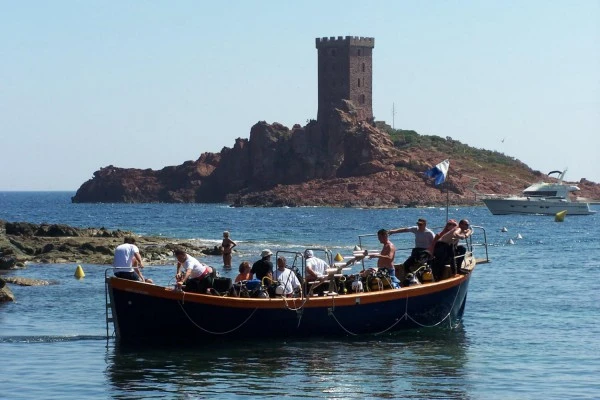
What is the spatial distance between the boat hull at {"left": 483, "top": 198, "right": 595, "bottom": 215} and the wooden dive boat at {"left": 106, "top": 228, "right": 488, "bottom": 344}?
81007mm

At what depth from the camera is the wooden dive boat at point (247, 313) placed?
759 inches

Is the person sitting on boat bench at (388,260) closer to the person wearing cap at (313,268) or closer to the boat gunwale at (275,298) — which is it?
the boat gunwale at (275,298)

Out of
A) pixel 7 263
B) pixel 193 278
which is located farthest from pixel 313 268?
pixel 7 263

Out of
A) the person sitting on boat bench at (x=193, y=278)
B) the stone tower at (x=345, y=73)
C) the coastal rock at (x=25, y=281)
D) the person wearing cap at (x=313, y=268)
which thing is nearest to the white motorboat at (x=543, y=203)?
the stone tower at (x=345, y=73)

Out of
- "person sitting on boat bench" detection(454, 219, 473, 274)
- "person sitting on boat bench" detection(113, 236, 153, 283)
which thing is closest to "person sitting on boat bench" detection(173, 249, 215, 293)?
"person sitting on boat bench" detection(113, 236, 153, 283)

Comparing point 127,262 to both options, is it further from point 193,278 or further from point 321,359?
point 321,359

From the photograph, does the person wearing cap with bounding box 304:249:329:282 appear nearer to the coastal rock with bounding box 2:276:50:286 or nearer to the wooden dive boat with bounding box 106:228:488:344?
the wooden dive boat with bounding box 106:228:488:344

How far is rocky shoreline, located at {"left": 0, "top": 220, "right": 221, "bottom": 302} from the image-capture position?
39625 mm

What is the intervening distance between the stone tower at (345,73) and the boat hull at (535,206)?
1688 inches

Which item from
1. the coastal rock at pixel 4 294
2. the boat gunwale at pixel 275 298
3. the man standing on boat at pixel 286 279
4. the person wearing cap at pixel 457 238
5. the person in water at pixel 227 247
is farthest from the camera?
the person in water at pixel 227 247

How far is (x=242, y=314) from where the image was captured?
1970 cm

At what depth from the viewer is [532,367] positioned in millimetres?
18969

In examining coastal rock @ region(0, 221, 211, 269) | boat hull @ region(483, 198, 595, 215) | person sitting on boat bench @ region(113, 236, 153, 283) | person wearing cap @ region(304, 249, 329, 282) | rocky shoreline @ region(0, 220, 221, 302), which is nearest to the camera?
person sitting on boat bench @ region(113, 236, 153, 283)

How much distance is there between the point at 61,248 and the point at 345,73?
104 meters
